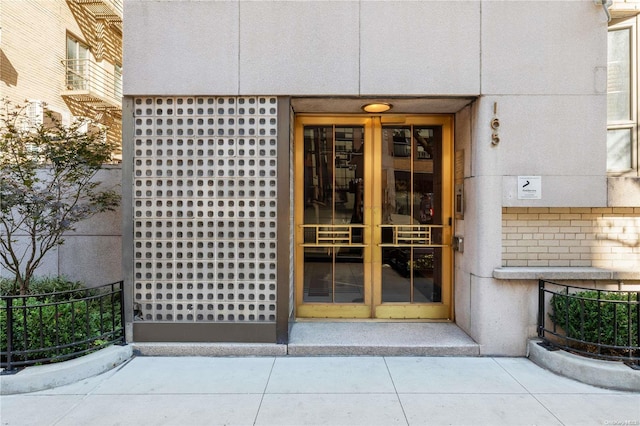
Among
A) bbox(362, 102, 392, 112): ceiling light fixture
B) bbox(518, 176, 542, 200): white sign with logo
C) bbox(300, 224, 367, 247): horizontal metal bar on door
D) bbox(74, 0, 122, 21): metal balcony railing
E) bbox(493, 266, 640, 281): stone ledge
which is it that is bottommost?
bbox(493, 266, 640, 281): stone ledge

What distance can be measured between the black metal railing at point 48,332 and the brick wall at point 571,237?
5270 millimetres

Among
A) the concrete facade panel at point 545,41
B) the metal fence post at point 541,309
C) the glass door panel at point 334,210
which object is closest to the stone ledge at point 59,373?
the glass door panel at point 334,210

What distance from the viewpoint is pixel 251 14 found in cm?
482

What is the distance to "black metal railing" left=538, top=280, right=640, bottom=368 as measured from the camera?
13.4ft

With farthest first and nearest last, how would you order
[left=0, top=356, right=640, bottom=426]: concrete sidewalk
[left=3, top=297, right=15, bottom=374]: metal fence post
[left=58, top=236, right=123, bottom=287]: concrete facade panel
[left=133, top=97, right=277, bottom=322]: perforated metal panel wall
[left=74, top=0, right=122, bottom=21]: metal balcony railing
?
[left=74, top=0, right=122, bottom=21]: metal balcony railing → [left=58, top=236, right=123, bottom=287]: concrete facade panel → [left=133, top=97, right=277, bottom=322]: perforated metal panel wall → [left=3, top=297, right=15, bottom=374]: metal fence post → [left=0, top=356, right=640, bottom=426]: concrete sidewalk

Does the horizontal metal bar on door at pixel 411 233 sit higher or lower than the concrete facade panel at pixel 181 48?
lower

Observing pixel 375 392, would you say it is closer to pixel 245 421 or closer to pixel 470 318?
pixel 245 421

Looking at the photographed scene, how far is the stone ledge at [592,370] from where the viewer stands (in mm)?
3900

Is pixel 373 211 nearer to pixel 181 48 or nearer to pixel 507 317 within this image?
pixel 507 317

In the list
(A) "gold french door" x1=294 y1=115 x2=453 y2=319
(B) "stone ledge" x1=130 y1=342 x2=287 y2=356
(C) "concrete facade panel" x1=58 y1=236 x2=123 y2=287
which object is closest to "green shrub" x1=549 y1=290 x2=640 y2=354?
(A) "gold french door" x1=294 y1=115 x2=453 y2=319

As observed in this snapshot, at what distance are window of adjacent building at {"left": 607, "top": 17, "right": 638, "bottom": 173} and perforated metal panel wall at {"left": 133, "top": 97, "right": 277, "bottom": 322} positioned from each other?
478 centimetres

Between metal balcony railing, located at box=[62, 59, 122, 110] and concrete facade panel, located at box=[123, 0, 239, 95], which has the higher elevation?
metal balcony railing, located at box=[62, 59, 122, 110]

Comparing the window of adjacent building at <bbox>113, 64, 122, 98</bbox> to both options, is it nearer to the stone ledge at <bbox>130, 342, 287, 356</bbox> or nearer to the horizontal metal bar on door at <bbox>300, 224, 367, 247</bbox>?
the horizontal metal bar on door at <bbox>300, 224, 367, 247</bbox>

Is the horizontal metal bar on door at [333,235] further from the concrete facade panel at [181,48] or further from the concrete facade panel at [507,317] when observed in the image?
the concrete facade panel at [181,48]
